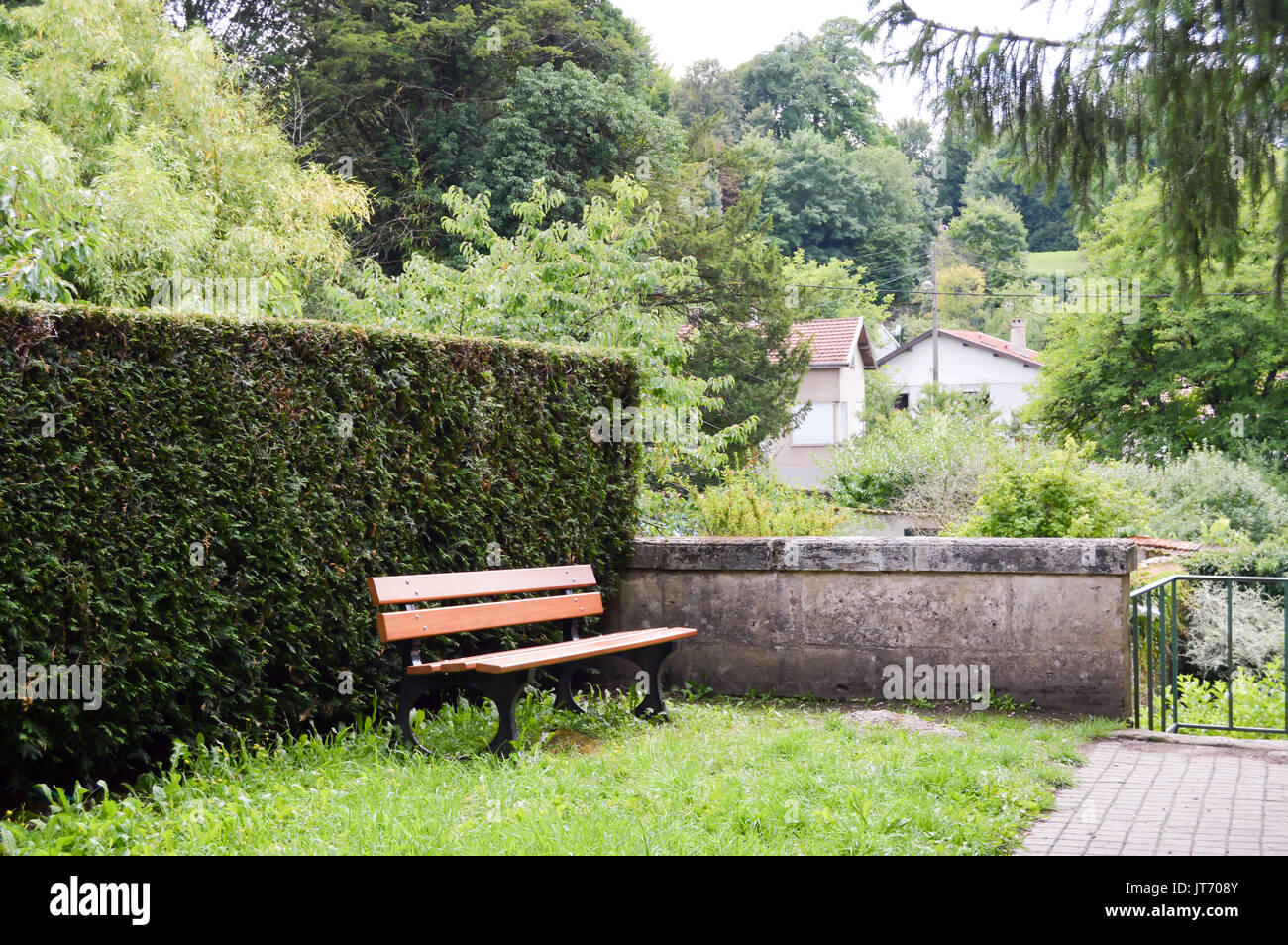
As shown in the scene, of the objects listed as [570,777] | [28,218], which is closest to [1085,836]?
[570,777]

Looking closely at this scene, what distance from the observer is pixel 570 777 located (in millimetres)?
5098

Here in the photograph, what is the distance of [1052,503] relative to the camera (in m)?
9.45

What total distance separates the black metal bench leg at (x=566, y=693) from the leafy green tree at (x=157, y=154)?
6439 mm

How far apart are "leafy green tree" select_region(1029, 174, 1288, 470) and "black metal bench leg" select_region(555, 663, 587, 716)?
83.0 feet

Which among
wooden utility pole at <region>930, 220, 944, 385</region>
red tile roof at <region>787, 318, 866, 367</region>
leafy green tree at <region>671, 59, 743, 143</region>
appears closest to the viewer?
red tile roof at <region>787, 318, 866, 367</region>

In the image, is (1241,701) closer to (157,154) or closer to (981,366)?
(157,154)

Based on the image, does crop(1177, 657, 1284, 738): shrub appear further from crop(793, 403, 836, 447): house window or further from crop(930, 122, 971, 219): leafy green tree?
crop(930, 122, 971, 219): leafy green tree

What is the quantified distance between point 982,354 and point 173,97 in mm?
42250

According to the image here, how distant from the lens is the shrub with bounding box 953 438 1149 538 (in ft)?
30.6

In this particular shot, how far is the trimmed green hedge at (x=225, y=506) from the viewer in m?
4.69

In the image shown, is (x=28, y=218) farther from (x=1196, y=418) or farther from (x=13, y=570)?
(x=1196, y=418)

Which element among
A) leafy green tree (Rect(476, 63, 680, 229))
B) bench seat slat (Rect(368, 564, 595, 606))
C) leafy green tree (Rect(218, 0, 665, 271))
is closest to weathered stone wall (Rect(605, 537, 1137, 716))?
bench seat slat (Rect(368, 564, 595, 606))

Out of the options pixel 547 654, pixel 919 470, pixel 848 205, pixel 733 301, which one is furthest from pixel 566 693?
pixel 848 205

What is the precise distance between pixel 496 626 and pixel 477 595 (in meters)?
0.21
